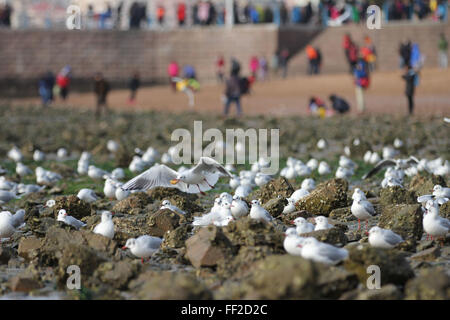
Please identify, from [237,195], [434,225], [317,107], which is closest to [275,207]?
[237,195]

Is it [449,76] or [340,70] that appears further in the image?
[340,70]

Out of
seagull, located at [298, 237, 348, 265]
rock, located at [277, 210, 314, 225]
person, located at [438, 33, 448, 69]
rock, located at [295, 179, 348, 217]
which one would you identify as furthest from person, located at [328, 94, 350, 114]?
seagull, located at [298, 237, 348, 265]

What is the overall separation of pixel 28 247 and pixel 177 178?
2.57 metres

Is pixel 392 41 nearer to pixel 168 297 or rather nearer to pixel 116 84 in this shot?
pixel 116 84

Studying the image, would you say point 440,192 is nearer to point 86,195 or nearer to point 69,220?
point 69,220

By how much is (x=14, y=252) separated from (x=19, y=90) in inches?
1397

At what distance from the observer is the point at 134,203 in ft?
35.4

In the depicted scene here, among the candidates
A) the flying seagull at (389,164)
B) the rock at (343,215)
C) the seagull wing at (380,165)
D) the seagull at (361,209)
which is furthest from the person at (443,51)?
the seagull at (361,209)

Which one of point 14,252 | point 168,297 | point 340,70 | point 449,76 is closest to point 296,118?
point 449,76

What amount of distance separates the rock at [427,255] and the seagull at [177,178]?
3062mm

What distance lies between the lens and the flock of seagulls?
7641mm

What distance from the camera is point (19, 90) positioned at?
42.8 meters

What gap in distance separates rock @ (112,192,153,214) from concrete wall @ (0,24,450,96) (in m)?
30.5
